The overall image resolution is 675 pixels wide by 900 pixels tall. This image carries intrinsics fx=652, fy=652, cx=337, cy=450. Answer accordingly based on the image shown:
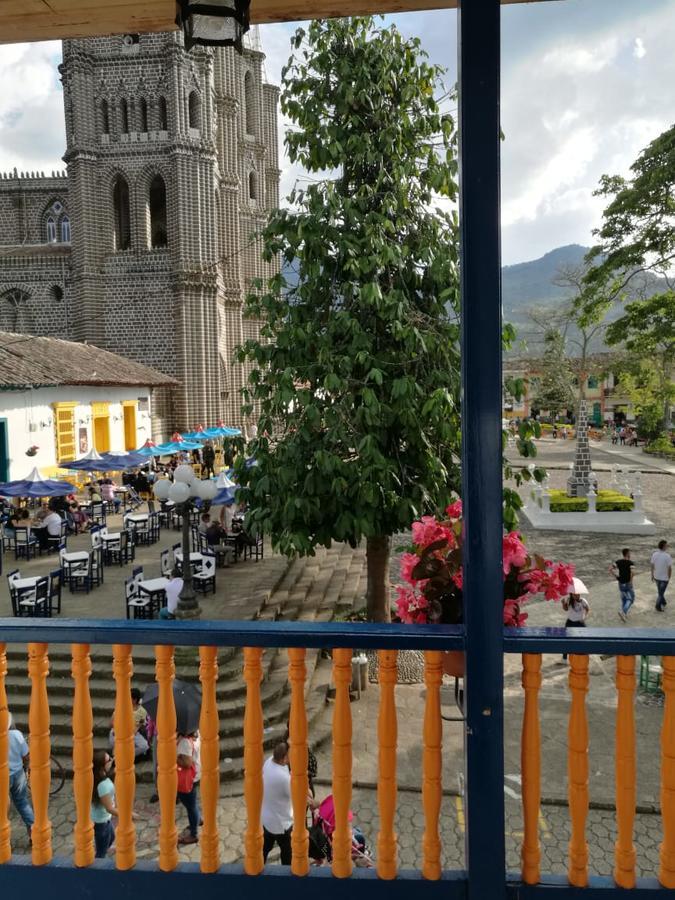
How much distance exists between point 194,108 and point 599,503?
24006 millimetres

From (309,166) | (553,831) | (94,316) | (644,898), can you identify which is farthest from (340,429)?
(94,316)

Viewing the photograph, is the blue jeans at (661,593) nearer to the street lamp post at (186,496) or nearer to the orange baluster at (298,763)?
the street lamp post at (186,496)

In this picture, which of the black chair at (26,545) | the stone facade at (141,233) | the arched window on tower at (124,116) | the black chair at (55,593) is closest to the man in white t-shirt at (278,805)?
the black chair at (55,593)

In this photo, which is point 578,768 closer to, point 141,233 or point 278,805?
point 278,805

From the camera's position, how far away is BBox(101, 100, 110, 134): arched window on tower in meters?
28.8

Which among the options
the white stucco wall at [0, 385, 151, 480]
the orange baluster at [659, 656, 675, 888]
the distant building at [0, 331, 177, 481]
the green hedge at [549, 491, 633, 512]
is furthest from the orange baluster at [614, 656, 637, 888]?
the green hedge at [549, 491, 633, 512]

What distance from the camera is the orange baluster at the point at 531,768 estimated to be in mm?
2090

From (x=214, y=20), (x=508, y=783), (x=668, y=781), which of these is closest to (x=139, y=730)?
(x=508, y=783)

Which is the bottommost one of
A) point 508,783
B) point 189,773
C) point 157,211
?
point 508,783

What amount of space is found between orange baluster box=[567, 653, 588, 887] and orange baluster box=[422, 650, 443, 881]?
0.41 meters

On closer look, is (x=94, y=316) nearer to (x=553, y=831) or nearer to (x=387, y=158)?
(x=387, y=158)

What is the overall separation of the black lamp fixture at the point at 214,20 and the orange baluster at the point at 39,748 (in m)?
2.16

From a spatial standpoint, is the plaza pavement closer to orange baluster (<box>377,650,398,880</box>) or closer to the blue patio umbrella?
orange baluster (<box>377,650,398,880</box>)

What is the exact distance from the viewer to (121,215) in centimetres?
3069
